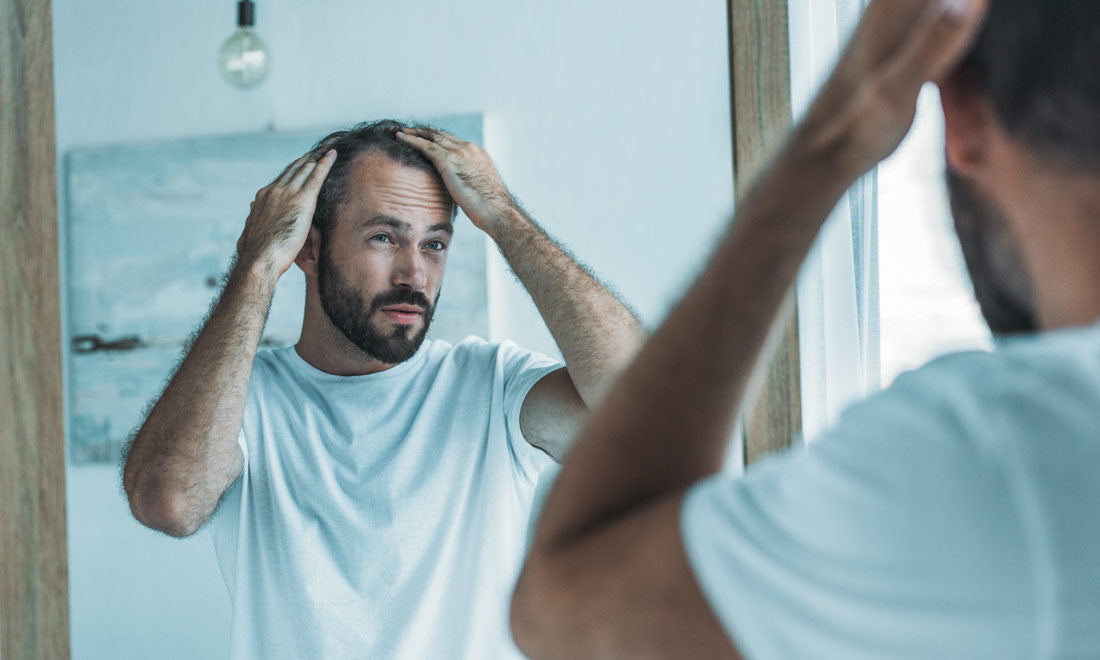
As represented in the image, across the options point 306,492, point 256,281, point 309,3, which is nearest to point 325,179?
point 256,281

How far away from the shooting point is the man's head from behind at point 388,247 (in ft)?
3.53

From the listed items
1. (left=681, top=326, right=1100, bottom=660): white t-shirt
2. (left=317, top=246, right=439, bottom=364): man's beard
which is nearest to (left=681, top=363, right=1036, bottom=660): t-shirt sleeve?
(left=681, top=326, right=1100, bottom=660): white t-shirt

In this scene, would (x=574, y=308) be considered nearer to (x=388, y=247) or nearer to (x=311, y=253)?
(x=388, y=247)

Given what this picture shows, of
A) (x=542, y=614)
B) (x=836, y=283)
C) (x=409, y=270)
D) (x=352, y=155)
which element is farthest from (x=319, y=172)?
(x=542, y=614)

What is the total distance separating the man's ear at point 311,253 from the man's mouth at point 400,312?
0.13 m

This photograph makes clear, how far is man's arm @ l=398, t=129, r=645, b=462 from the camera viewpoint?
93cm

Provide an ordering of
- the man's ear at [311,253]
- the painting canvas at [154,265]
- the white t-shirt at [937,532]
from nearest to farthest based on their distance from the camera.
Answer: the white t-shirt at [937,532]
the man's ear at [311,253]
the painting canvas at [154,265]

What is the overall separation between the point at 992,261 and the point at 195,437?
0.81 meters

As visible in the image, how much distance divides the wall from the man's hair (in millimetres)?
782

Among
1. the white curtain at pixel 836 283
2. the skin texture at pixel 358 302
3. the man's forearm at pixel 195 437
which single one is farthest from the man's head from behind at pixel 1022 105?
the man's forearm at pixel 195 437

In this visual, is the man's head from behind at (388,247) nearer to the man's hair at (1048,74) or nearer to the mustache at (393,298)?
the mustache at (393,298)

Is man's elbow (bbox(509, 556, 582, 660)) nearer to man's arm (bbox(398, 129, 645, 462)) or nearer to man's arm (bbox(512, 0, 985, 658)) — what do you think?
man's arm (bbox(512, 0, 985, 658))

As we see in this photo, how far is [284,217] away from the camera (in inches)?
42.0

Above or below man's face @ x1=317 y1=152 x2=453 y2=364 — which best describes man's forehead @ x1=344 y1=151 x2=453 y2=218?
above
